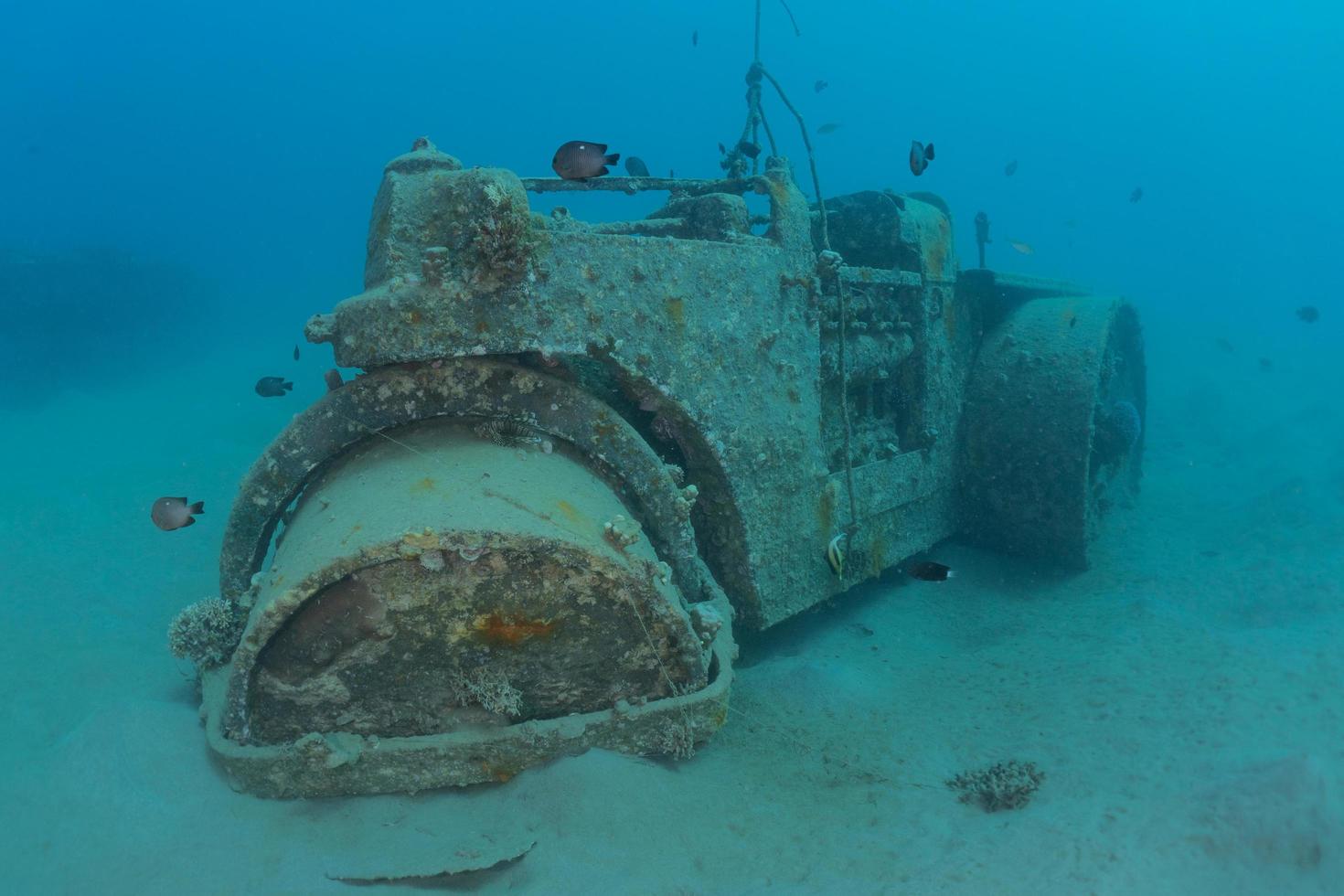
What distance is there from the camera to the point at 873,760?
146 inches

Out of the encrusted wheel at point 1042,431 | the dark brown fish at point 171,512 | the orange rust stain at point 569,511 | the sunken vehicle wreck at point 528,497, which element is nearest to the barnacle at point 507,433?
the sunken vehicle wreck at point 528,497

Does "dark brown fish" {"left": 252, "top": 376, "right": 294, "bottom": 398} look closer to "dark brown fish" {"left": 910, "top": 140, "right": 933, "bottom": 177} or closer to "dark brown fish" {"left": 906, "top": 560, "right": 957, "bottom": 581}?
"dark brown fish" {"left": 910, "top": 140, "right": 933, "bottom": 177}

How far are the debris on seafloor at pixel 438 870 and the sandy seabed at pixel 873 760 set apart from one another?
2 cm

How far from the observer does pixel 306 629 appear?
282 centimetres

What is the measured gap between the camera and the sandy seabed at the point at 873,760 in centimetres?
270

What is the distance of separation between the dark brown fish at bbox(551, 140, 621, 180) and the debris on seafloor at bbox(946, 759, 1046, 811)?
403 centimetres

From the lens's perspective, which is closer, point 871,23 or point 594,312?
point 594,312

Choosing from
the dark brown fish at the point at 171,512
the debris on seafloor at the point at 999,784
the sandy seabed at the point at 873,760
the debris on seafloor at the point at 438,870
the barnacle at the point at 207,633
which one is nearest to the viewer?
the debris on seafloor at the point at 438,870

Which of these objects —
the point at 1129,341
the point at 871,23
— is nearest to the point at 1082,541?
the point at 1129,341

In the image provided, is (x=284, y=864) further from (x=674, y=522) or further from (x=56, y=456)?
(x=56, y=456)

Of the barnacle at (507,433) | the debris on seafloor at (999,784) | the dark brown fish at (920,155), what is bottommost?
the debris on seafloor at (999,784)

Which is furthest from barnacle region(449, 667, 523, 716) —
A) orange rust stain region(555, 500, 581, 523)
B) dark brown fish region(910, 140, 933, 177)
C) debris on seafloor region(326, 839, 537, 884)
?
dark brown fish region(910, 140, 933, 177)

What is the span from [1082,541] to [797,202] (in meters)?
3.68

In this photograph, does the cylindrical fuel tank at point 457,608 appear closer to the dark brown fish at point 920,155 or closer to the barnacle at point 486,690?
the barnacle at point 486,690
